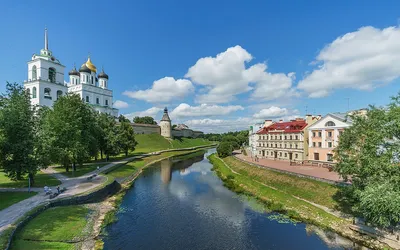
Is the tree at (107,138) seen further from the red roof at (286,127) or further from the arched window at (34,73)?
the red roof at (286,127)

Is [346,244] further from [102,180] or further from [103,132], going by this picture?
[103,132]

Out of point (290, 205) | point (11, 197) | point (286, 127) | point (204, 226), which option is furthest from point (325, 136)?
point (11, 197)

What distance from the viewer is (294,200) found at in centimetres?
2808

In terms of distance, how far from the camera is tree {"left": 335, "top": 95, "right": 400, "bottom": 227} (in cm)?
1582

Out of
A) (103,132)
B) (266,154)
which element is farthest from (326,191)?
(103,132)

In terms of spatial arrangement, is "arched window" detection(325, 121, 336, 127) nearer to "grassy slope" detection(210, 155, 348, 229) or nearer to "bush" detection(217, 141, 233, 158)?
"grassy slope" detection(210, 155, 348, 229)

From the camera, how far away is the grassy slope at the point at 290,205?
73.5 feet

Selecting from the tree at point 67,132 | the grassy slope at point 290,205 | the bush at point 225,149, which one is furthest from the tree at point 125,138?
the grassy slope at point 290,205

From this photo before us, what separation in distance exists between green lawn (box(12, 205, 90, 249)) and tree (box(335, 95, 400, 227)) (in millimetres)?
21746

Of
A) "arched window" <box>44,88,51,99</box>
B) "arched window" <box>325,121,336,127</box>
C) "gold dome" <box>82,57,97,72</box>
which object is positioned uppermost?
"gold dome" <box>82,57,97,72</box>

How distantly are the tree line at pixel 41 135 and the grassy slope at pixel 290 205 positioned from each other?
27.9 metres

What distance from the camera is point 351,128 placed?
20984mm

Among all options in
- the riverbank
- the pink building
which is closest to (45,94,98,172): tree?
the riverbank

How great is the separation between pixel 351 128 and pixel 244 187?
19.4 metres
